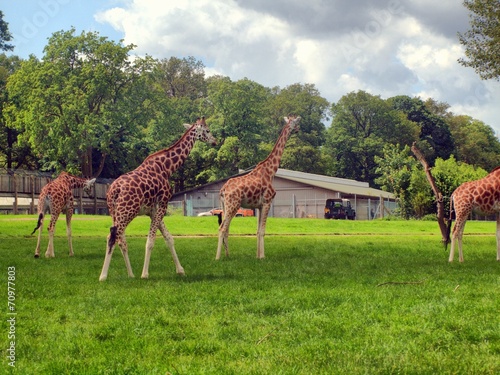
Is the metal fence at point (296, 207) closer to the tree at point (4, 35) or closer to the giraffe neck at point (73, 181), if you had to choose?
the tree at point (4, 35)

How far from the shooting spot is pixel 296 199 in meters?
60.4

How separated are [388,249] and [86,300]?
41.8ft

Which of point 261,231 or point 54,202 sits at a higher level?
point 54,202

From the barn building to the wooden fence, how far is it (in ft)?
29.2

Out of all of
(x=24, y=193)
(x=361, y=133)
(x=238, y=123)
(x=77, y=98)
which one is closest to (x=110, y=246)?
(x=24, y=193)

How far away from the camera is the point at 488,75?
29.6 meters

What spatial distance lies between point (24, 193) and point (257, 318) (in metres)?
47.1

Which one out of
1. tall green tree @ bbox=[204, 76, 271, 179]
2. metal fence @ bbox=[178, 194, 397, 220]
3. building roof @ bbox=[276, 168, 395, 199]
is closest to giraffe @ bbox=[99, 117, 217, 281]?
metal fence @ bbox=[178, 194, 397, 220]

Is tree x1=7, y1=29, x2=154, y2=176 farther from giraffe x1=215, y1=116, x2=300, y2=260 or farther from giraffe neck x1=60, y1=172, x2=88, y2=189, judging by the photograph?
giraffe x1=215, y1=116, x2=300, y2=260

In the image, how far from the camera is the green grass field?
6551 mm

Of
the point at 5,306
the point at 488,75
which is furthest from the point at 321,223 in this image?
the point at 5,306

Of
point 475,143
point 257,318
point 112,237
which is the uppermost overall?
point 475,143

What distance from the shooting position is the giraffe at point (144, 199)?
41.9ft

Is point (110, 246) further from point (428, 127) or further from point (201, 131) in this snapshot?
point (428, 127)
